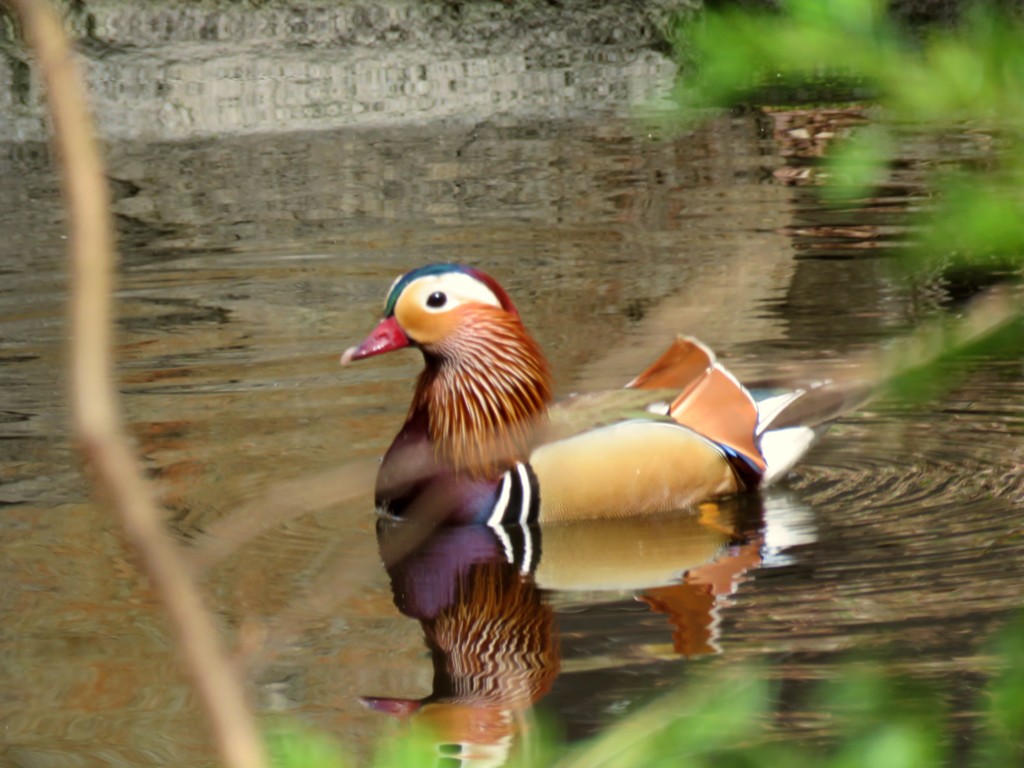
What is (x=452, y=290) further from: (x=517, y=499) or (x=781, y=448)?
(x=781, y=448)

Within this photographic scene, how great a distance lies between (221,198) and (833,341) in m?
3.62

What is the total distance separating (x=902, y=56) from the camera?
0.73 m

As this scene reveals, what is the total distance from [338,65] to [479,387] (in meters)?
5.83

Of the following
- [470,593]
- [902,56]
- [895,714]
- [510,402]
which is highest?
[902,56]

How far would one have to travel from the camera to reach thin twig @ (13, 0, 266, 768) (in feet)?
1.87

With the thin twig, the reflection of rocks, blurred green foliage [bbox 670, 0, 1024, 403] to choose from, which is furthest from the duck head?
the reflection of rocks

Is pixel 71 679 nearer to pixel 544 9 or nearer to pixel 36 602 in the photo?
pixel 36 602

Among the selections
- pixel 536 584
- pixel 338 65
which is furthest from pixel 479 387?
pixel 338 65

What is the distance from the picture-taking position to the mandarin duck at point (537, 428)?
374 centimetres

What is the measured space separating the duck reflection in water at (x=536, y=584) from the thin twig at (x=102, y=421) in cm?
213

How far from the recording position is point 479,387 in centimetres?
395

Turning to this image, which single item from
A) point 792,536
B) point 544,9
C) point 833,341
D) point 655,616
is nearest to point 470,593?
point 655,616

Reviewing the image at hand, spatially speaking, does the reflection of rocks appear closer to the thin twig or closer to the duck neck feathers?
the duck neck feathers

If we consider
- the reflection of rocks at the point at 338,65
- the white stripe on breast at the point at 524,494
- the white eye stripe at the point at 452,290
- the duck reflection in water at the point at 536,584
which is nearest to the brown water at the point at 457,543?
the duck reflection in water at the point at 536,584
